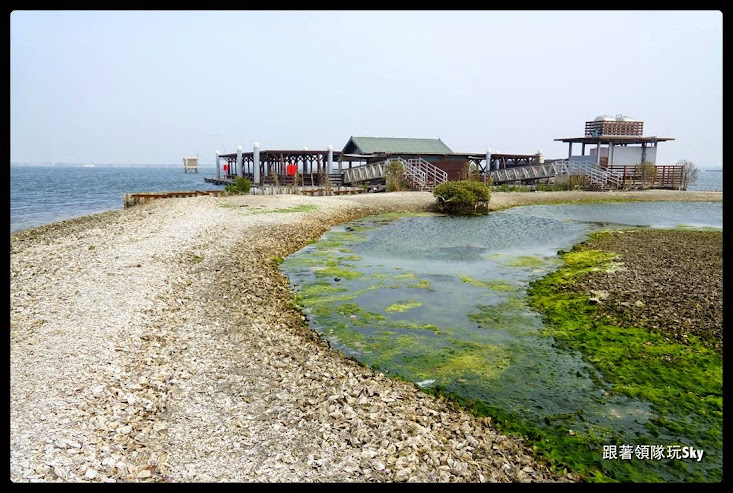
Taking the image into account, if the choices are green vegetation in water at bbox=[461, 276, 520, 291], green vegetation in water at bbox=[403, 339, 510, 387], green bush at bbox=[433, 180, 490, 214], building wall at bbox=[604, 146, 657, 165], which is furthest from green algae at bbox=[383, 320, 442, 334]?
building wall at bbox=[604, 146, 657, 165]

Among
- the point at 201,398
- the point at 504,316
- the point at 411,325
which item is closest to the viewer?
the point at 201,398

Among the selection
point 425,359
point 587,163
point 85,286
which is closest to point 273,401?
point 425,359

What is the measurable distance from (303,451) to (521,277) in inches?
445

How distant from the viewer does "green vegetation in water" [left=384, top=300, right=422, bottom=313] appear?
38.8 ft

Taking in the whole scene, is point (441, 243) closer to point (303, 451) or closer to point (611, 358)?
point (611, 358)

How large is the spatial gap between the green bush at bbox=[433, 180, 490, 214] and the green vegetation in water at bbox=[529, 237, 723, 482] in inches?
814

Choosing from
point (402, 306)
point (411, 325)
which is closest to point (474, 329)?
point (411, 325)

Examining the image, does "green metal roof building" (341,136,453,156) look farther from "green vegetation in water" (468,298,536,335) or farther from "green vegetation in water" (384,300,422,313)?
"green vegetation in water" (468,298,536,335)

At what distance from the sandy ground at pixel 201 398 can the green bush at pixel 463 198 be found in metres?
22.1

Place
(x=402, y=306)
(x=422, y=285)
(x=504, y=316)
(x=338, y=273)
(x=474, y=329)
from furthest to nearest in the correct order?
(x=338, y=273), (x=422, y=285), (x=402, y=306), (x=504, y=316), (x=474, y=329)

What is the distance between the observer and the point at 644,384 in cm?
757

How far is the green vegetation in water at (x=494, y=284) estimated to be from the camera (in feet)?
44.8

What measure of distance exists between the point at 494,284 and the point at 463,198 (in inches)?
743

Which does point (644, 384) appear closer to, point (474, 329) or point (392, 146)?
point (474, 329)
